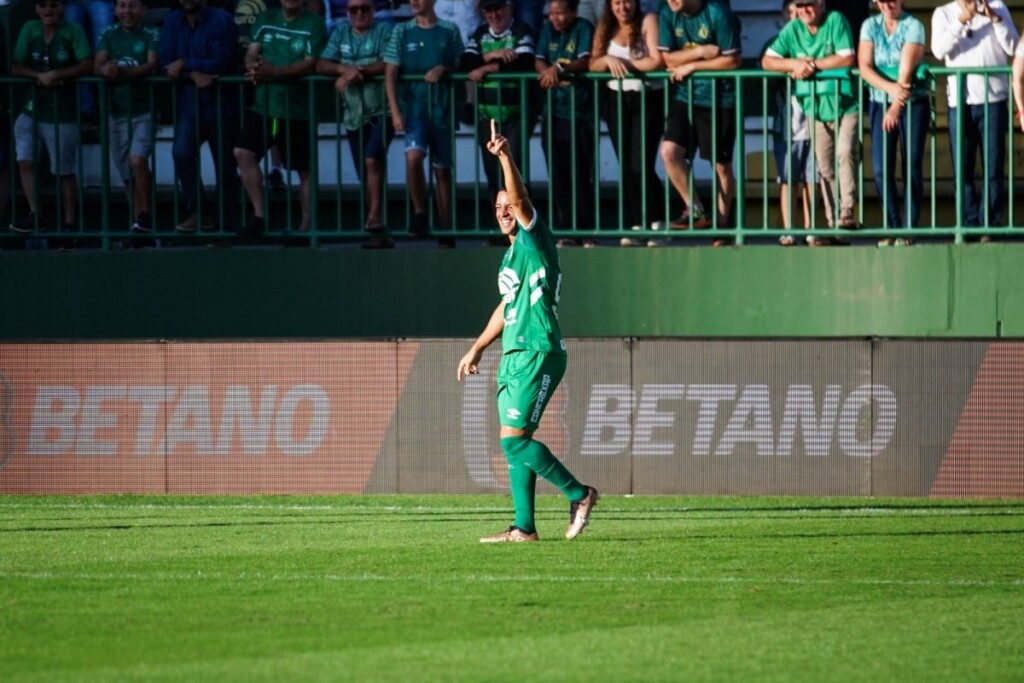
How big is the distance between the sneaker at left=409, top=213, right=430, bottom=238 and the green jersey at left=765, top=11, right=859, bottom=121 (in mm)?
3243

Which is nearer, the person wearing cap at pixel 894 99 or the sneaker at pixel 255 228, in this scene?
the person wearing cap at pixel 894 99

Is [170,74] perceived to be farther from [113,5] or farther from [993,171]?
[993,171]

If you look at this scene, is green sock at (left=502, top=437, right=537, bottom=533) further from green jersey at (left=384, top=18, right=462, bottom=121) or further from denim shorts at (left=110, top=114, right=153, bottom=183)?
denim shorts at (left=110, top=114, right=153, bottom=183)

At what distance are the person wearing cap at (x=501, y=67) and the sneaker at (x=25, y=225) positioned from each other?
3.96 meters

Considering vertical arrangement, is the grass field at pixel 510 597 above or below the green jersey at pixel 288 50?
below

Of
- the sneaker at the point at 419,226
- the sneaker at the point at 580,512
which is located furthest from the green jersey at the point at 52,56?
the sneaker at the point at 580,512

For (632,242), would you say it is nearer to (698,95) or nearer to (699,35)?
(698,95)

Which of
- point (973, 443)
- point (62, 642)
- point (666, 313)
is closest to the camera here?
point (62, 642)

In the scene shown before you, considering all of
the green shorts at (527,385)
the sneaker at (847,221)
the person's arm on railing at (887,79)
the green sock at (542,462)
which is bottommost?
the green sock at (542,462)

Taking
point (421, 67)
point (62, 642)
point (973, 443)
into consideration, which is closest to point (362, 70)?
point (421, 67)

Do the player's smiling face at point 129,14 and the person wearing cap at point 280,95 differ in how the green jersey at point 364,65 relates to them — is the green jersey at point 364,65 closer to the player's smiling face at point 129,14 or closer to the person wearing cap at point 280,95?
the person wearing cap at point 280,95

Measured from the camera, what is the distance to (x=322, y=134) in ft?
61.8

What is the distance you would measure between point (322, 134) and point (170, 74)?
9.53ft

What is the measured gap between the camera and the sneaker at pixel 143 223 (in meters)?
16.2
